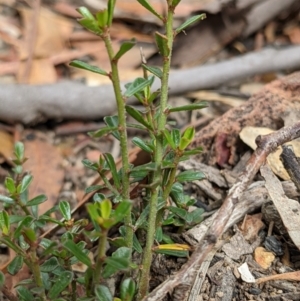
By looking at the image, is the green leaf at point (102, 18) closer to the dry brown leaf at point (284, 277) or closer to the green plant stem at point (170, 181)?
the green plant stem at point (170, 181)

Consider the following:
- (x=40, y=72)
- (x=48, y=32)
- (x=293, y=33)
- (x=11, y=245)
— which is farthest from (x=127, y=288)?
(x=293, y=33)

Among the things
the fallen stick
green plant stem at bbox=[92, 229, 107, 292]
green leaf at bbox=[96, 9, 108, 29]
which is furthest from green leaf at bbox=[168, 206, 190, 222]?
the fallen stick

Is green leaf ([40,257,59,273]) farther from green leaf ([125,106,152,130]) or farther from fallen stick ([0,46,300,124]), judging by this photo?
fallen stick ([0,46,300,124])

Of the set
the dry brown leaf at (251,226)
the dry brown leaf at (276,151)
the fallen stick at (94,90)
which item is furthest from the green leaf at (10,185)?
the fallen stick at (94,90)

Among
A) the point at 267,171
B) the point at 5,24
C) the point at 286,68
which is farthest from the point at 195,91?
the point at 267,171

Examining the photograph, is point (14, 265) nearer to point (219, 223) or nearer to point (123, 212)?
point (123, 212)
